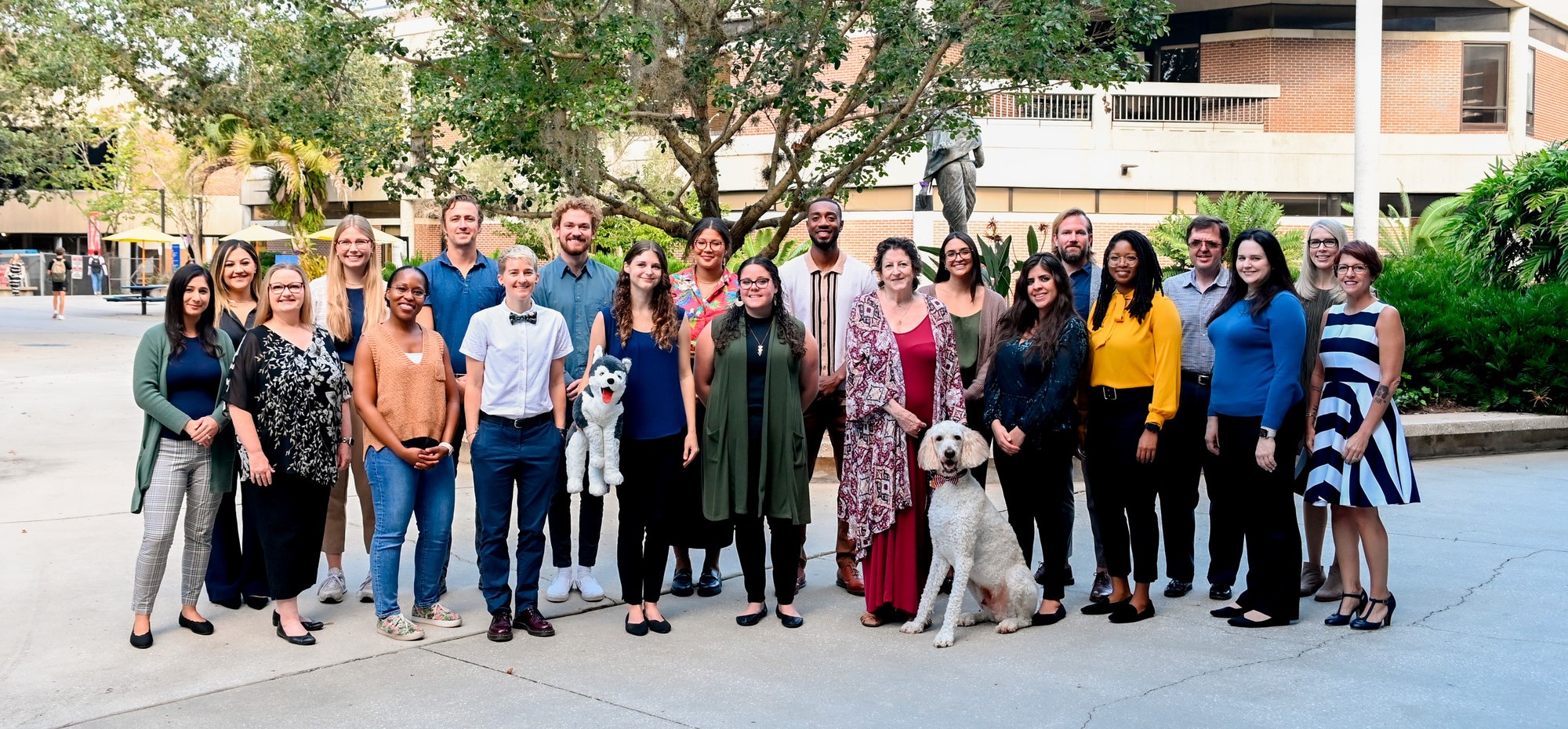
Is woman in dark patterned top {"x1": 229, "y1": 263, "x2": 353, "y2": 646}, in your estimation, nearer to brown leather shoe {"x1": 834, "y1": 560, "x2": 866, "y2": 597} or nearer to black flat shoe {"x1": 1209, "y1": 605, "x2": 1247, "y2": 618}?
brown leather shoe {"x1": 834, "y1": 560, "x2": 866, "y2": 597}

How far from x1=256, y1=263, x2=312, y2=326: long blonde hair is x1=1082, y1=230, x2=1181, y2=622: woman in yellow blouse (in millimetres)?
3621

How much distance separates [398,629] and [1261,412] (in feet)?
13.3

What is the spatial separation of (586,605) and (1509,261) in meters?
11.6

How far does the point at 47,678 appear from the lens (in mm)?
5281

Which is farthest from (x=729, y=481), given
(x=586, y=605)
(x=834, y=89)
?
(x=834, y=89)

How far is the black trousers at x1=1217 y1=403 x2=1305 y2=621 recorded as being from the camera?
609cm

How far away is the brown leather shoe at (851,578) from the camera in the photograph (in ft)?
22.4

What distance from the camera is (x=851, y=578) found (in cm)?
689

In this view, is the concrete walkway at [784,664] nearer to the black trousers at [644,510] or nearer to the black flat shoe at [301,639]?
the black flat shoe at [301,639]

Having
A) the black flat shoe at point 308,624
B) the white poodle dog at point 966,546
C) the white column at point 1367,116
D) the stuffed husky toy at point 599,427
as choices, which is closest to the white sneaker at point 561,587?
the stuffed husky toy at point 599,427

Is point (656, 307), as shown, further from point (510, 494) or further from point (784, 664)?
point (784, 664)

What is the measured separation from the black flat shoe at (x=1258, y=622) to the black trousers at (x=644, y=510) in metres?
2.69

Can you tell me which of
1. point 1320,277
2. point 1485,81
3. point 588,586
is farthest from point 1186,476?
point 1485,81

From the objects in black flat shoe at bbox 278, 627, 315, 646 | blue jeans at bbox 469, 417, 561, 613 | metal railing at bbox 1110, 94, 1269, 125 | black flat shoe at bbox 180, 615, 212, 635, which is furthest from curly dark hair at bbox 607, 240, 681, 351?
metal railing at bbox 1110, 94, 1269, 125
